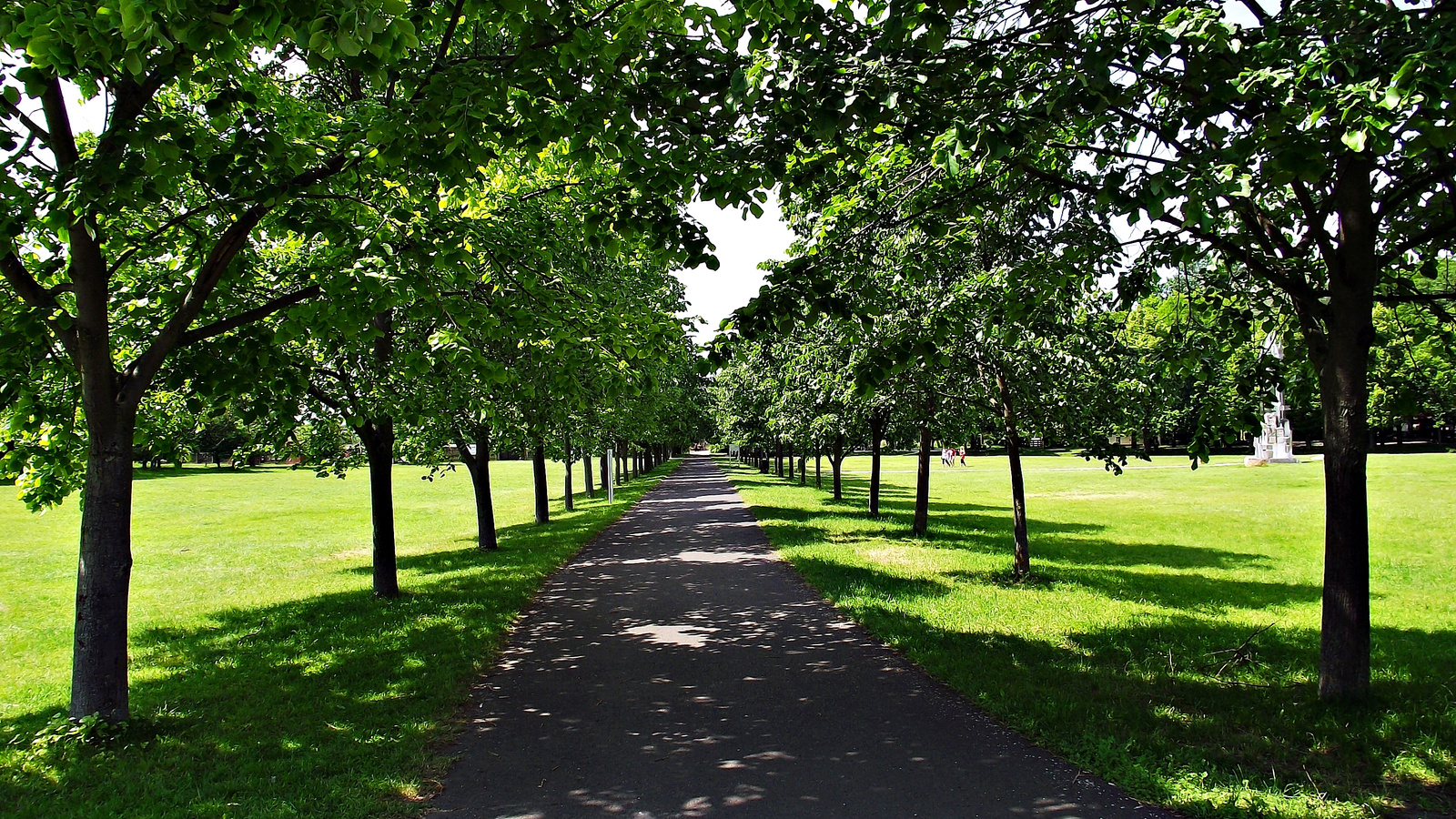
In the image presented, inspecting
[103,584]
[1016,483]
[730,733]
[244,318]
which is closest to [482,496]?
[244,318]

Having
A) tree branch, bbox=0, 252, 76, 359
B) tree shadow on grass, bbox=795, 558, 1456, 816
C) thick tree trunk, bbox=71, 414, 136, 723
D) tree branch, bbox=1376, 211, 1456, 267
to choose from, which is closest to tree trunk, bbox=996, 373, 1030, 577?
tree shadow on grass, bbox=795, 558, 1456, 816

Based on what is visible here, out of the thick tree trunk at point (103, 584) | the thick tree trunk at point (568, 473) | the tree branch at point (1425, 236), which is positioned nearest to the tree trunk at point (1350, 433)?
the tree branch at point (1425, 236)

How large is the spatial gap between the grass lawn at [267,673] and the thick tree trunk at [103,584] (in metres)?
0.37

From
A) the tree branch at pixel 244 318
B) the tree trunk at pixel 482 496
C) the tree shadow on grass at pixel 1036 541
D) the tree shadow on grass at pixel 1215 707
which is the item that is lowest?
the tree shadow on grass at pixel 1036 541

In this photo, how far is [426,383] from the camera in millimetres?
9273

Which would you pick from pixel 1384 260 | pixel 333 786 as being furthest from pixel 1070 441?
pixel 333 786

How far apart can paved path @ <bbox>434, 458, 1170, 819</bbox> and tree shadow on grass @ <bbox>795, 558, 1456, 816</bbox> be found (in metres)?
0.34

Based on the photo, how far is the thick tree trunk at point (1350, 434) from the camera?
17.3 ft

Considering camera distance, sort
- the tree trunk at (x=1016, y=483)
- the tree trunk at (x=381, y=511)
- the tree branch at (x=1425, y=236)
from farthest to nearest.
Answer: the tree trunk at (x=1016, y=483) → the tree trunk at (x=381, y=511) → the tree branch at (x=1425, y=236)

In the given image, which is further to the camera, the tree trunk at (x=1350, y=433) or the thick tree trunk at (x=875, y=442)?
the thick tree trunk at (x=875, y=442)

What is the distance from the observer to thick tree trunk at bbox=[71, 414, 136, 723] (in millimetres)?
5340

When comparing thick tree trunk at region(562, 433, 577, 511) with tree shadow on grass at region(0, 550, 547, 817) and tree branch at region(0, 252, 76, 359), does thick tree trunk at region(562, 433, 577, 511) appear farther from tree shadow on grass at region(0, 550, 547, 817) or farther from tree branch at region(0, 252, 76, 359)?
tree branch at region(0, 252, 76, 359)

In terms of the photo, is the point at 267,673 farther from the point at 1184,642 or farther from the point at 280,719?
the point at 1184,642

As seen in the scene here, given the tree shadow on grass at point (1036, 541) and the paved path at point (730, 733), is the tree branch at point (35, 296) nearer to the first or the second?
the paved path at point (730, 733)
